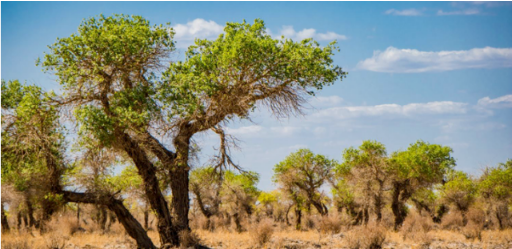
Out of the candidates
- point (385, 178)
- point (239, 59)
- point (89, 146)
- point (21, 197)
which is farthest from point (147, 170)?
point (385, 178)

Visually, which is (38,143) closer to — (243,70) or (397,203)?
(243,70)

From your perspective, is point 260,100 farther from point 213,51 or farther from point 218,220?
point 218,220

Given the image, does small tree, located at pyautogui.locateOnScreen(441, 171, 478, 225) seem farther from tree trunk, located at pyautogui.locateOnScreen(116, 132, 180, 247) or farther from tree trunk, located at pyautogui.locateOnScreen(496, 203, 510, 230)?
tree trunk, located at pyautogui.locateOnScreen(116, 132, 180, 247)

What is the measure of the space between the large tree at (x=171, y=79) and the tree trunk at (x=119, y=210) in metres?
2.29

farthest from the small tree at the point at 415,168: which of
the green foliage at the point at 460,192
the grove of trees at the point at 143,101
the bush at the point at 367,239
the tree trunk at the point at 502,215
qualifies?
the grove of trees at the point at 143,101

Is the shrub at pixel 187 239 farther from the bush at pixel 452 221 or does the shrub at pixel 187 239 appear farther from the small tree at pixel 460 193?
the bush at pixel 452 221

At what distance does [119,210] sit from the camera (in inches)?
709

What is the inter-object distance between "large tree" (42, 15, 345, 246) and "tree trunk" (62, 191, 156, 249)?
2.29m

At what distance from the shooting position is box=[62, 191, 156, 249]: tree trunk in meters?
17.3

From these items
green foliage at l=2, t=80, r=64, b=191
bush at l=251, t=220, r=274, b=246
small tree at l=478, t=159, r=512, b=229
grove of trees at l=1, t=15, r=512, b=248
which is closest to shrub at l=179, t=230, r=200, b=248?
grove of trees at l=1, t=15, r=512, b=248

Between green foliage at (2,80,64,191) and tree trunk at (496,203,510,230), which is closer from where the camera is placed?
green foliage at (2,80,64,191)

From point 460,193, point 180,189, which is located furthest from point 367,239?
point 460,193

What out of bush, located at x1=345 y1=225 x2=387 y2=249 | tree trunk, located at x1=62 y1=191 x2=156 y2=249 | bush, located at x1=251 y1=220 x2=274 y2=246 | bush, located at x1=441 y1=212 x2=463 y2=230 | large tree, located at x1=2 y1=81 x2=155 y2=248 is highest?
large tree, located at x1=2 y1=81 x2=155 y2=248

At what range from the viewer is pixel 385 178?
34.8 meters
